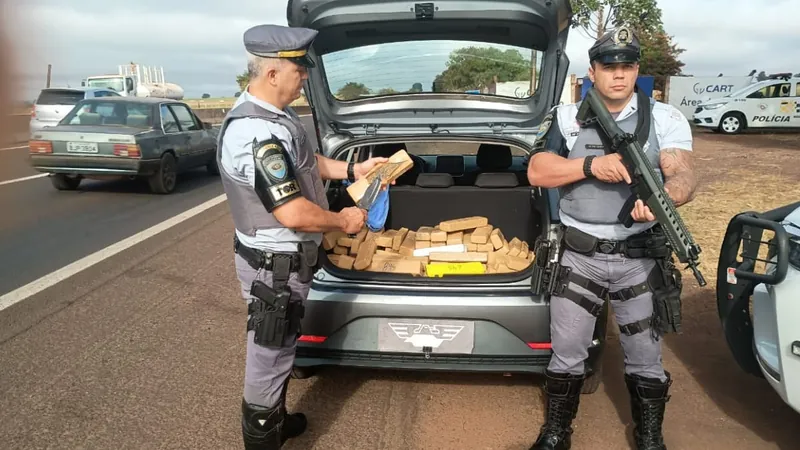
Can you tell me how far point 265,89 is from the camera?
97.1 inches

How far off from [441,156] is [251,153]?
10.2 ft

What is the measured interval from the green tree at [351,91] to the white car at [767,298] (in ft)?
8.42

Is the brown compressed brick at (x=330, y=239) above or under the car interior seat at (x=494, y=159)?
under

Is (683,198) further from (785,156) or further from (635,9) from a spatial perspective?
(635,9)

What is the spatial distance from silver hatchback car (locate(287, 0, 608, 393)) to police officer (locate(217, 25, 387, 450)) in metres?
0.51

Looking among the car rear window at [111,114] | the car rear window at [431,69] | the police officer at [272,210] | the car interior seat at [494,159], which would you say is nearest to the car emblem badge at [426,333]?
the police officer at [272,210]

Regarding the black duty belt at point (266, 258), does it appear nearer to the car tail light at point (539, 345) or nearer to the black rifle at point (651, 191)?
the car tail light at point (539, 345)

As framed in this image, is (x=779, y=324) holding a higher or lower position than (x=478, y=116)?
lower

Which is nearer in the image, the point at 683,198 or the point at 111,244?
the point at 683,198

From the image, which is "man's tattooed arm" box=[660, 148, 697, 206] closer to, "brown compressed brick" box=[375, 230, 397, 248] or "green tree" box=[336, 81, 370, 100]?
"brown compressed brick" box=[375, 230, 397, 248]

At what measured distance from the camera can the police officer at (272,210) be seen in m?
2.39

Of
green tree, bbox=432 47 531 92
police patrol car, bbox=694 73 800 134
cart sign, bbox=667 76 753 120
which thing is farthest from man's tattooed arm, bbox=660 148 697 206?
cart sign, bbox=667 76 753 120

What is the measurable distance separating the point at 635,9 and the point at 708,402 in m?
21.7

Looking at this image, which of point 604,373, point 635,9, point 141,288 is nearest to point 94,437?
point 141,288
